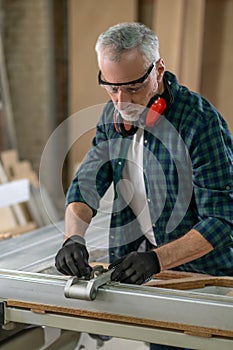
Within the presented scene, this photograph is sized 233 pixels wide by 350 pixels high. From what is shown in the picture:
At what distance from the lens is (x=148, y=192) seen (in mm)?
2084

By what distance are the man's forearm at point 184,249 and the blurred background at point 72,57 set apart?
133 inches

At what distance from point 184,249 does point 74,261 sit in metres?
0.31

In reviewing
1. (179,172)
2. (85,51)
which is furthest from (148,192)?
(85,51)

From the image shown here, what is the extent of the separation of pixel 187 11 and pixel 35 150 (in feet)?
5.94

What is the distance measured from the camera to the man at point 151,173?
1.84 meters

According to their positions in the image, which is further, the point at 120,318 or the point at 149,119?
the point at 149,119

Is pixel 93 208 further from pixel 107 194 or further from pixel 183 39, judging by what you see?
pixel 183 39

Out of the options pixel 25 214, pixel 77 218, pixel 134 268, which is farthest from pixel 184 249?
pixel 25 214

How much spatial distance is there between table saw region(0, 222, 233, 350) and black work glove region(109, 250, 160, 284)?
0.07 ft

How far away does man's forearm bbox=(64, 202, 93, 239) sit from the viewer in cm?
208

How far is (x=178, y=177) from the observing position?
201 centimetres

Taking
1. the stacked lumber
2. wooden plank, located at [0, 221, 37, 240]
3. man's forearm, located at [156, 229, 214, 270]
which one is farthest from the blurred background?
man's forearm, located at [156, 229, 214, 270]

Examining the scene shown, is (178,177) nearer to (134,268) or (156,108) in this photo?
(156,108)

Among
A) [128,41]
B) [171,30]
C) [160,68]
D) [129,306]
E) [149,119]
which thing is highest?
[128,41]
